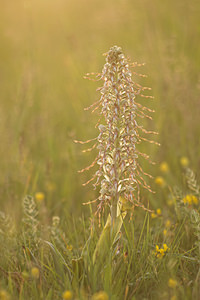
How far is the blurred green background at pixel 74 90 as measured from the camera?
4.20 meters

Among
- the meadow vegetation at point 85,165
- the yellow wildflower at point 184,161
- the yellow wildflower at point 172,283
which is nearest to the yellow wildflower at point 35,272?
the meadow vegetation at point 85,165

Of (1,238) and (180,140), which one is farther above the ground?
(180,140)

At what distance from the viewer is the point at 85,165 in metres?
4.51

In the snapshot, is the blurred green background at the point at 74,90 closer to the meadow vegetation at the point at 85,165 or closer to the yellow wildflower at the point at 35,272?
the meadow vegetation at the point at 85,165

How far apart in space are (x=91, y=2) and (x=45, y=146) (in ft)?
22.8

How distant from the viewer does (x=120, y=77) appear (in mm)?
2160

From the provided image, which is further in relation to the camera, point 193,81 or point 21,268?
point 193,81

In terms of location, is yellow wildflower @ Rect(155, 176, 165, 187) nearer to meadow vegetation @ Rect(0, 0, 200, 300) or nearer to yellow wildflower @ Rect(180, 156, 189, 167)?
meadow vegetation @ Rect(0, 0, 200, 300)

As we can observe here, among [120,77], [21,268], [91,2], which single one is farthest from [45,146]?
[91,2]

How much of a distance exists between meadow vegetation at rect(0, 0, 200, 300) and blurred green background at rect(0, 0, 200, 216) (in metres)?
0.02

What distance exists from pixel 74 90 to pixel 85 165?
2124 mm

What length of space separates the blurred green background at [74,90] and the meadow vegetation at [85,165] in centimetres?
2

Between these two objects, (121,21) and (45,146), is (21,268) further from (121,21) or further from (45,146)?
(121,21)

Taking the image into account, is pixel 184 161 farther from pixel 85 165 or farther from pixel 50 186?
pixel 50 186
